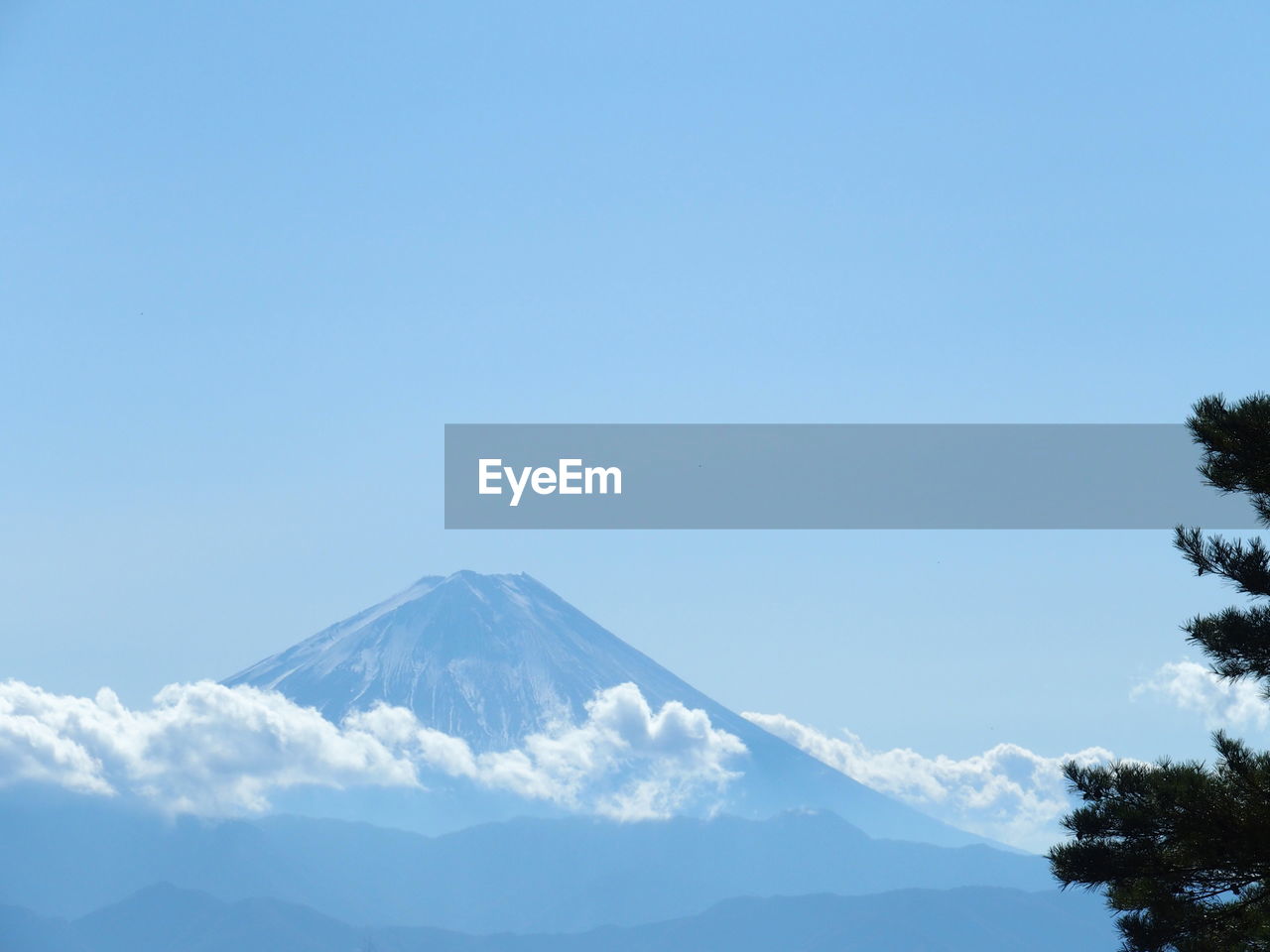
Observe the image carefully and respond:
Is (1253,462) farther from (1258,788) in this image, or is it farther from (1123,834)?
(1123,834)

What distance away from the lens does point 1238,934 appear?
14.5 metres

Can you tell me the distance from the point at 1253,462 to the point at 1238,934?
4622mm

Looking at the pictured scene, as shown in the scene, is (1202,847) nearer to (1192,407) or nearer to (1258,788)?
(1258,788)

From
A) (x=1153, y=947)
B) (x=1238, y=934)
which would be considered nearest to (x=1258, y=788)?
(x=1238, y=934)

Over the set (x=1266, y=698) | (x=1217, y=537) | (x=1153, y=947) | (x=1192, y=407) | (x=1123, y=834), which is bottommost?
(x=1153, y=947)

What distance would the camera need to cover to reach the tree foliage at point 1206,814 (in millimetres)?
13750

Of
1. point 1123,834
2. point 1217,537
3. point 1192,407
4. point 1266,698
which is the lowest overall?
point 1123,834

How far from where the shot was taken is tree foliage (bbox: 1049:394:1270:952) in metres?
13.8

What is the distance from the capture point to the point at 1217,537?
14883mm

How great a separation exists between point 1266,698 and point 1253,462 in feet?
9.37

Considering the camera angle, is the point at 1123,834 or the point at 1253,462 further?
the point at 1123,834

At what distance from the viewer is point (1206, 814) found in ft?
45.5

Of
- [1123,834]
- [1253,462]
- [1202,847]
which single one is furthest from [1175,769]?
[1253,462]

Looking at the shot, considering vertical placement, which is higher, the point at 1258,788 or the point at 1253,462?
the point at 1253,462
